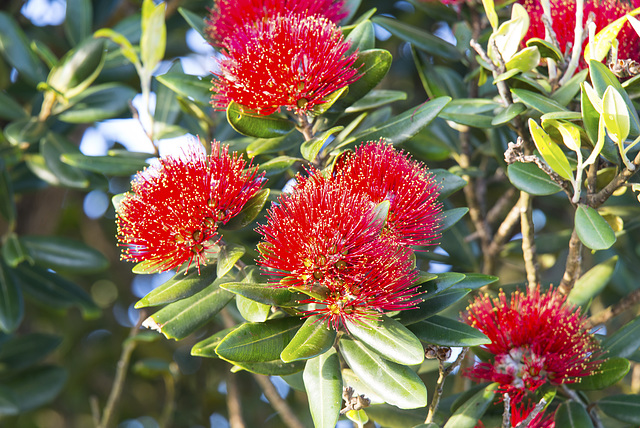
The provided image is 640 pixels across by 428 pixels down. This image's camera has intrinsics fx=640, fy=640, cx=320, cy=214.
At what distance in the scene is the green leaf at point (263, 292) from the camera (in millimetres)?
992

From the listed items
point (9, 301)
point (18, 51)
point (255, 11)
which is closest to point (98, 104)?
point (18, 51)

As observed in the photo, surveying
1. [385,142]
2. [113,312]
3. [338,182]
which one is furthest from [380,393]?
[113,312]

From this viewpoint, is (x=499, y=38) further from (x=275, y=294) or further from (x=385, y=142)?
(x=275, y=294)

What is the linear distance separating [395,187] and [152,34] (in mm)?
839

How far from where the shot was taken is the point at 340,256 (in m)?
1.01

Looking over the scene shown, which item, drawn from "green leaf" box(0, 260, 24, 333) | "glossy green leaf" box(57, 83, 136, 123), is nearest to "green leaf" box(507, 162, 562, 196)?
"glossy green leaf" box(57, 83, 136, 123)

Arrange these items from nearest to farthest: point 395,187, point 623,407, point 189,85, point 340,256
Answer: point 340,256 → point 395,187 → point 623,407 → point 189,85

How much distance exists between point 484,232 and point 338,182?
3.00 feet

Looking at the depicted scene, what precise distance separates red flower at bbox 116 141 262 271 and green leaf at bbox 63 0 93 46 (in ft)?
3.92

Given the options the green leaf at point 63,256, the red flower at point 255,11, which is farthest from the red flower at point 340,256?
the green leaf at point 63,256

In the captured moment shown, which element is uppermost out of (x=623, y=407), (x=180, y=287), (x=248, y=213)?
(x=248, y=213)

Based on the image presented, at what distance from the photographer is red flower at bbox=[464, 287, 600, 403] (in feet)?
4.14

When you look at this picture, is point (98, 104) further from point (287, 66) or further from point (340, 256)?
point (340, 256)

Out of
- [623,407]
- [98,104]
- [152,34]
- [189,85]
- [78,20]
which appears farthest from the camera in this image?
[78,20]
